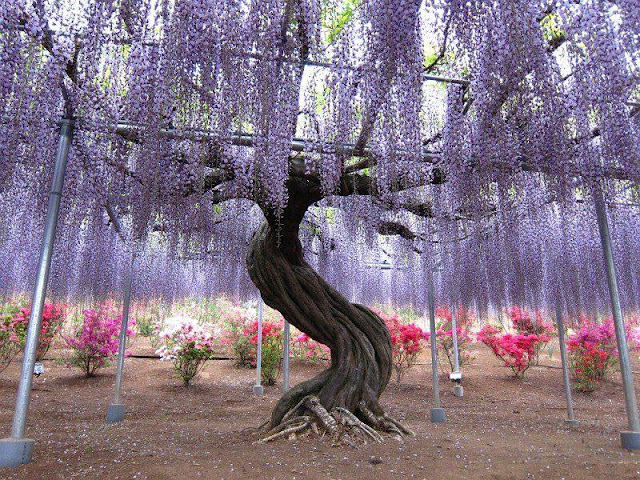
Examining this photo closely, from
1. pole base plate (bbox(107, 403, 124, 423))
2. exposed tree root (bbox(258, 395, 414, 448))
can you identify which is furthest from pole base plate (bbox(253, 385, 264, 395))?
exposed tree root (bbox(258, 395, 414, 448))

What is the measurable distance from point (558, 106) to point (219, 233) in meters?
4.06

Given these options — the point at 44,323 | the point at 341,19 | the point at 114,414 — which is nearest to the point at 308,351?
the point at 44,323

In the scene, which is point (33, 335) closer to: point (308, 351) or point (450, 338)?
point (308, 351)

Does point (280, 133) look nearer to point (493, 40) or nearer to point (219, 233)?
point (493, 40)

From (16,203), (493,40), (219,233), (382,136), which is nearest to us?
(493,40)

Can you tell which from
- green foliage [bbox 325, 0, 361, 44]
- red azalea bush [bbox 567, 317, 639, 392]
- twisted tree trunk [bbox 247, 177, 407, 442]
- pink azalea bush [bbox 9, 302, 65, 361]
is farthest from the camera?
red azalea bush [bbox 567, 317, 639, 392]

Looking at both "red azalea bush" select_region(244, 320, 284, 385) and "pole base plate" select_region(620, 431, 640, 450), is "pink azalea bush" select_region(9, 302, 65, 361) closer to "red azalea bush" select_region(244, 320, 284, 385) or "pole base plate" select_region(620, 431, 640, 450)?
"red azalea bush" select_region(244, 320, 284, 385)

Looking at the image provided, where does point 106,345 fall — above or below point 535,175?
below

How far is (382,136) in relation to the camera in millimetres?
3689

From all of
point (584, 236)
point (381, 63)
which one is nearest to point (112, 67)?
point (381, 63)

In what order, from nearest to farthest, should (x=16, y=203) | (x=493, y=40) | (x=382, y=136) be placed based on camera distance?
(x=493, y=40) < (x=382, y=136) < (x=16, y=203)

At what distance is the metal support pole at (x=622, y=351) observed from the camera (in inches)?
148

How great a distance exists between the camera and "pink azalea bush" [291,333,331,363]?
33.8 feet

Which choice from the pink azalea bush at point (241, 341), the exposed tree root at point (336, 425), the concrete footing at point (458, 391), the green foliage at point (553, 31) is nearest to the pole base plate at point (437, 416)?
the exposed tree root at point (336, 425)
